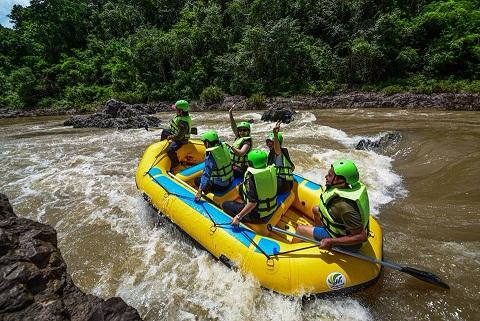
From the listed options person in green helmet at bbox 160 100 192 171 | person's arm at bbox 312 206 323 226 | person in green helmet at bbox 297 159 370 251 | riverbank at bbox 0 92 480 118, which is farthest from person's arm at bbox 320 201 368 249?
riverbank at bbox 0 92 480 118

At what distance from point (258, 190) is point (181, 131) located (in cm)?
319

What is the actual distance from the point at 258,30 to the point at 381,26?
7.27 m

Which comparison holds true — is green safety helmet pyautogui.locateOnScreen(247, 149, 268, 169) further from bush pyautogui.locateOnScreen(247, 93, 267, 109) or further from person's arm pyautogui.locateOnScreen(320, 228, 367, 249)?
bush pyautogui.locateOnScreen(247, 93, 267, 109)

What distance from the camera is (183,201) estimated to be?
4.77 meters

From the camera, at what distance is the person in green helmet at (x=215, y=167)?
4.72m

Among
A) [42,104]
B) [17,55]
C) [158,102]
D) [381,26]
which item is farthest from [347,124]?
[17,55]

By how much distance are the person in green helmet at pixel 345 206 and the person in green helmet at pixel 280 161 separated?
1.31m

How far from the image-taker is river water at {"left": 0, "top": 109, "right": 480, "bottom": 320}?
3.40m

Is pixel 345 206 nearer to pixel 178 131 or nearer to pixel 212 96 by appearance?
pixel 178 131

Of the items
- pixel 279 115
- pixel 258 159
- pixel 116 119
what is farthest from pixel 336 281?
pixel 116 119

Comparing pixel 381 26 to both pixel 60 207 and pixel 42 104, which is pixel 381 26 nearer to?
pixel 60 207

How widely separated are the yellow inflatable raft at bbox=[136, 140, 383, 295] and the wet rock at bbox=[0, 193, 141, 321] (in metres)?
1.44

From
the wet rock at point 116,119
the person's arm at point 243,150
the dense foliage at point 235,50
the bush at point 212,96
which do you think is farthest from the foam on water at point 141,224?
the bush at point 212,96

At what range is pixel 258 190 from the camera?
3.79m
